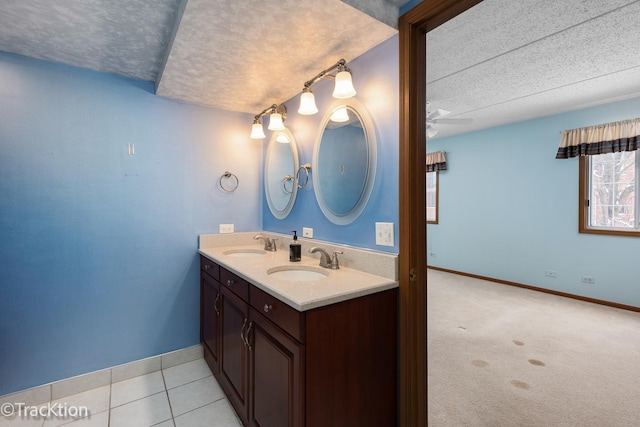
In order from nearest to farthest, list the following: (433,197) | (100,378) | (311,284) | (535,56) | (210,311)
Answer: (311,284)
(100,378)
(210,311)
(535,56)
(433,197)

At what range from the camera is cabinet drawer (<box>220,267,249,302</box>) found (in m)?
1.54

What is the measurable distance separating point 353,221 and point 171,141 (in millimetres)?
1660

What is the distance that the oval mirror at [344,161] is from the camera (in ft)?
5.24

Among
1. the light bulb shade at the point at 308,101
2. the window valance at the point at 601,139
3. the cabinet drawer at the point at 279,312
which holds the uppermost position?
the window valance at the point at 601,139

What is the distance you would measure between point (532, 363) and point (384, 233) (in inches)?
74.0

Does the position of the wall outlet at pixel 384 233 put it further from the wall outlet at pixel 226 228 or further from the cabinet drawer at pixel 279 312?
the wall outlet at pixel 226 228

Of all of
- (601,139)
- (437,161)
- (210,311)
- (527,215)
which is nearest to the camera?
(210,311)

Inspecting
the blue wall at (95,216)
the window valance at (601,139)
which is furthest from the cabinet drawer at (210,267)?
the window valance at (601,139)

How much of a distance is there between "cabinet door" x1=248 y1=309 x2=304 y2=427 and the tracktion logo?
1.22 meters

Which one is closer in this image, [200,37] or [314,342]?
[314,342]

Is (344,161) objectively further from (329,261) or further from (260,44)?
(260,44)

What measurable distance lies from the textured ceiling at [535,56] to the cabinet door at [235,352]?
7.51 ft

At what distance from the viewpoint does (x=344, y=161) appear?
179cm

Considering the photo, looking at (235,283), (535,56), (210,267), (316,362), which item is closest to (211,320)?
(210,267)
